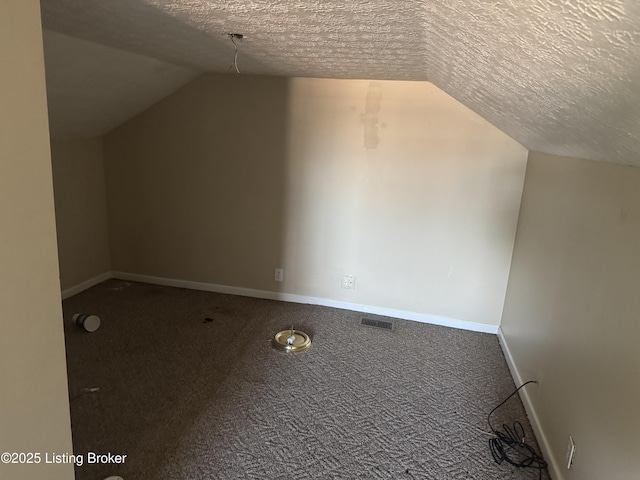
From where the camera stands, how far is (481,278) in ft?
10.6

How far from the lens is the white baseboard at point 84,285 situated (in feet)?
11.3

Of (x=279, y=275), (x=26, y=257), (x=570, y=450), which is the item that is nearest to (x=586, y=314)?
Answer: (x=570, y=450)

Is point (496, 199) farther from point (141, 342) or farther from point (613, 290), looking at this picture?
point (141, 342)

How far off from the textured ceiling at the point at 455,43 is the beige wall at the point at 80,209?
1277 millimetres

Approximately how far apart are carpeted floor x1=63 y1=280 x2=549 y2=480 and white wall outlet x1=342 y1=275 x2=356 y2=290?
0.24 metres

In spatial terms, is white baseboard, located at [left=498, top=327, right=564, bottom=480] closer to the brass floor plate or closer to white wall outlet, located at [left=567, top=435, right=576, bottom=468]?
white wall outlet, located at [left=567, top=435, right=576, bottom=468]

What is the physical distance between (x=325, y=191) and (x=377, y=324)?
1.07m

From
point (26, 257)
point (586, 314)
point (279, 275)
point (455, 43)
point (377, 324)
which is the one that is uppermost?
point (455, 43)

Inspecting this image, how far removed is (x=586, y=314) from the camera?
1717 millimetres

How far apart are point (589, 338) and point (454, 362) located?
124 cm

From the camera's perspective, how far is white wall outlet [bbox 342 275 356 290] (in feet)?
11.4

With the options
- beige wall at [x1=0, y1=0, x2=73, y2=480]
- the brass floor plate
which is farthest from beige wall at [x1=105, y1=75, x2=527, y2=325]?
beige wall at [x1=0, y1=0, x2=73, y2=480]

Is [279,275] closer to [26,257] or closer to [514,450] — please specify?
[514,450]

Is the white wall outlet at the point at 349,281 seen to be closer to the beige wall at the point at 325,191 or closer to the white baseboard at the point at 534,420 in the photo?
the beige wall at the point at 325,191
